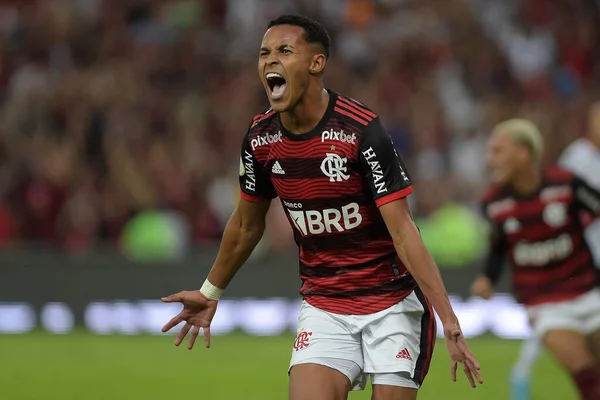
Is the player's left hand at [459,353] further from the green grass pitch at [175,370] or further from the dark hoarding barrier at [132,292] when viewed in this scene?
the dark hoarding barrier at [132,292]

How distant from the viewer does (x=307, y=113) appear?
5.63 metres

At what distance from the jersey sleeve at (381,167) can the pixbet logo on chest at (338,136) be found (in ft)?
0.16

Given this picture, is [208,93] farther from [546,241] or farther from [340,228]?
[340,228]

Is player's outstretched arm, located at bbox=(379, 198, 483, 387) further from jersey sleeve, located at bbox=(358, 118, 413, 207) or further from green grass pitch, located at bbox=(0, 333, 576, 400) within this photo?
green grass pitch, located at bbox=(0, 333, 576, 400)

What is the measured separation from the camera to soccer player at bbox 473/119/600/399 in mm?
8109

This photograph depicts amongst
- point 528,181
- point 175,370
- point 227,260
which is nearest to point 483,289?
point 528,181

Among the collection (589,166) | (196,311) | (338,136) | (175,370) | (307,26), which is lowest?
(175,370)

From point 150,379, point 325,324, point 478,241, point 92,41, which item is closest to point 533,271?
point 325,324

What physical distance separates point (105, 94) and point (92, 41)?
1.52 metres

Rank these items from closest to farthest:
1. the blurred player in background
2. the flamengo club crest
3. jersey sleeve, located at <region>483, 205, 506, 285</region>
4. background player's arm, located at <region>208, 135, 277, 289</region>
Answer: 1. the flamengo club crest
2. background player's arm, located at <region>208, 135, 277, 289</region>
3. jersey sleeve, located at <region>483, 205, 506, 285</region>
4. the blurred player in background

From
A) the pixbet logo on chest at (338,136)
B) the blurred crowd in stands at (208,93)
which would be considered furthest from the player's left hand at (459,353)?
the blurred crowd in stands at (208,93)

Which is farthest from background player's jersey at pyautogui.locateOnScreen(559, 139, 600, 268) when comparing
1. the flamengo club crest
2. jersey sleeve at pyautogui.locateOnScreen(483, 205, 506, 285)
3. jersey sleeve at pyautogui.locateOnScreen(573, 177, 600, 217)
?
the flamengo club crest

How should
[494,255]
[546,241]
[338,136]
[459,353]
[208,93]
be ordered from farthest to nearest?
1. [208,93]
2. [494,255]
3. [546,241]
4. [338,136]
5. [459,353]

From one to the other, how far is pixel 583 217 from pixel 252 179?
3.49 meters
